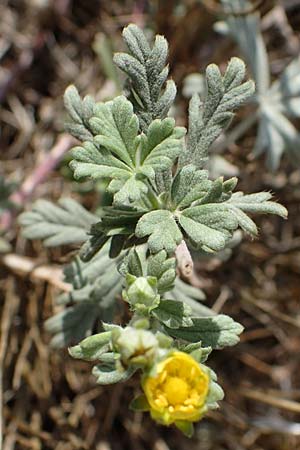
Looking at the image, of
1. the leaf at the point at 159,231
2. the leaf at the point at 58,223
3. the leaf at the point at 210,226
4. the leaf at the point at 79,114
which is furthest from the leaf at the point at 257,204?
the leaf at the point at 58,223

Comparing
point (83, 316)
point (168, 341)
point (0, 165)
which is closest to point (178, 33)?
point (0, 165)

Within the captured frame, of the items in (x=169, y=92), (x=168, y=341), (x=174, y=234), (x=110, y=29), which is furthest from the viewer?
(x=110, y=29)

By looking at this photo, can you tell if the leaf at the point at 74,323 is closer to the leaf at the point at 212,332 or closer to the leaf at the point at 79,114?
the leaf at the point at 212,332

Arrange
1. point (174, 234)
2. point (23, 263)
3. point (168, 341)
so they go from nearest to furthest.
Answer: point (168, 341), point (174, 234), point (23, 263)

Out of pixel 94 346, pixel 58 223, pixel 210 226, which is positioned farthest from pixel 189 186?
pixel 58 223

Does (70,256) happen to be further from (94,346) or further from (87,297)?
(94,346)

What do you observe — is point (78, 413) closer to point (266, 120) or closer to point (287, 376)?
point (287, 376)
